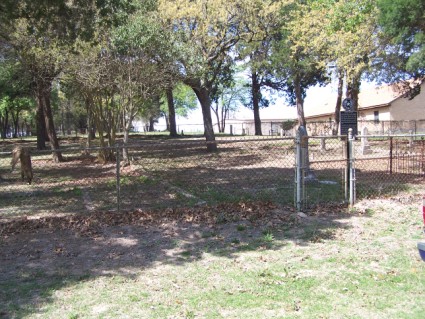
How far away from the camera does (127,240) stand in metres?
6.39

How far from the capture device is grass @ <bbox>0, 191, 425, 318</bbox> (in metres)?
4.02

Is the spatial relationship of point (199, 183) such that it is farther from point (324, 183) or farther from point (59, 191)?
point (59, 191)

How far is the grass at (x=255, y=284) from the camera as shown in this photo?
4.02 meters

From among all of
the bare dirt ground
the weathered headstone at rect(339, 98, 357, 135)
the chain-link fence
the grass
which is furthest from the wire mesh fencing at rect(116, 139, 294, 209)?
the grass

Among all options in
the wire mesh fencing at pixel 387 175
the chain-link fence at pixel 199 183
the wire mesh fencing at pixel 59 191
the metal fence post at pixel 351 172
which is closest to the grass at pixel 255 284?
the metal fence post at pixel 351 172

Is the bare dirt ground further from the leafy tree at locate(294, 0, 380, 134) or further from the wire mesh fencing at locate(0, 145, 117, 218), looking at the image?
the leafy tree at locate(294, 0, 380, 134)

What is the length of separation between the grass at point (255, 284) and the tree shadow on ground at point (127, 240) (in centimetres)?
3

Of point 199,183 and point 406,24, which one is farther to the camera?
point 406,24

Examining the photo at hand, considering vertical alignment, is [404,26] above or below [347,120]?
above

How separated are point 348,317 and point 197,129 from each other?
61.8 m

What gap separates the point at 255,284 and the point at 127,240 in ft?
8.16

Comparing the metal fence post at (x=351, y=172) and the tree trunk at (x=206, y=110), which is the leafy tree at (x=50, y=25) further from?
the tree trunk at (x=206, y=110)

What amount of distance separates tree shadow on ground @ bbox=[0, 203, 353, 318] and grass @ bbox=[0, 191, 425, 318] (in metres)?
0.03

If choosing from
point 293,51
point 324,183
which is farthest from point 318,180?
point 293,51
